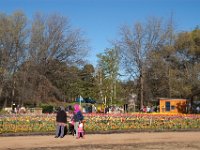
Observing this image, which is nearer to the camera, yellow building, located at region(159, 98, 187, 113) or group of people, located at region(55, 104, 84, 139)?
group of people, located at region(55, 104, 84, 139)

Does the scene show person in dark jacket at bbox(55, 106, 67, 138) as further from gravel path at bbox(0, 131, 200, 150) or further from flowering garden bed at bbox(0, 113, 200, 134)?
flowering garden bed at bbox(0, 113, 200, 134)

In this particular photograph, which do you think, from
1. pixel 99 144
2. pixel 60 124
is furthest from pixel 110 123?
pixel 99 144

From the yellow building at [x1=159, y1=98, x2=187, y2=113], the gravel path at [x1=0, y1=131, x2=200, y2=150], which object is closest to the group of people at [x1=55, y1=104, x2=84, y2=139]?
the gravel path at [x1=0, y1=131, x2=200, y2=150]

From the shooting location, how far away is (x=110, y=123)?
24.4 metres

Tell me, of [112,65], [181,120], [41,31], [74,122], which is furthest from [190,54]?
[74,122]

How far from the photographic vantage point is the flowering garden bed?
22.8 meters

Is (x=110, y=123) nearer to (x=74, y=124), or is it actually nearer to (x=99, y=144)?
(x=74, y=124)

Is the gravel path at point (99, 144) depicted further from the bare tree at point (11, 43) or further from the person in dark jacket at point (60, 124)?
the bare tree at point (11, 43)

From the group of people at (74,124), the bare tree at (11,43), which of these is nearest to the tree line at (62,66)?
the bare tree at (11,43)

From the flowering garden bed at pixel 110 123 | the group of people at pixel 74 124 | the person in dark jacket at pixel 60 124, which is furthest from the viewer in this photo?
the flowering garden bed at pixel 110 123

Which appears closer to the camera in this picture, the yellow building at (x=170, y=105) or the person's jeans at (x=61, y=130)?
the person's jeans at (x=61, y=130)

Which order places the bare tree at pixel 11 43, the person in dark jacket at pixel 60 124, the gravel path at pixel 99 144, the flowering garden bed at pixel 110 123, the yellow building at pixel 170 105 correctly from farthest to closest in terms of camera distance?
the bare tree at pixel 11 43
the yellow building at pixel 170 105
the flowering garden bed at pixel 110 123
the person in dark jacket at pixel 60 124
the gravel path at pixel 99 144

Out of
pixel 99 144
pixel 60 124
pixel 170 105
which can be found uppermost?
pixel 170 105

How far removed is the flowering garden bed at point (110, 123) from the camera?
22781 millimetres
